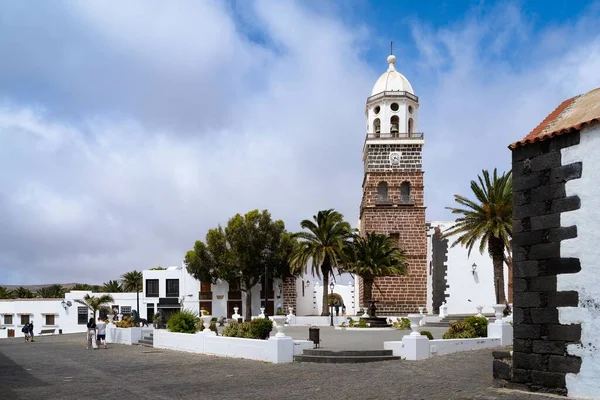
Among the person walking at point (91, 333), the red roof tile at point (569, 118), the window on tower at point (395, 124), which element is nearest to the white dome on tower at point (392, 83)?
the window on tower at point (395, 124)

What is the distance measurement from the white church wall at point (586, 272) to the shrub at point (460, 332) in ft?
33.6

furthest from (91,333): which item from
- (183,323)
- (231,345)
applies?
(231,345)

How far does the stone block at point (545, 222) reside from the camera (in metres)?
9.64

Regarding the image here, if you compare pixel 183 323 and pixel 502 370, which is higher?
pixel 502 370

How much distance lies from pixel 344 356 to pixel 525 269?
7.22m

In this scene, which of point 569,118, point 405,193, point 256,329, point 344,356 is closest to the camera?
point 569,118

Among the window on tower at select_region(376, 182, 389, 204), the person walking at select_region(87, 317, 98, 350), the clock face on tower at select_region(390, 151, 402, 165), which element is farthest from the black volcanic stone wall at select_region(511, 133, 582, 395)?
the clock face on tower at select_region(390, 151, 402, 165)

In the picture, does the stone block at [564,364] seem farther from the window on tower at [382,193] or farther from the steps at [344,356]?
the window on tower at [382,193]

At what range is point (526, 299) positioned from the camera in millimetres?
9969

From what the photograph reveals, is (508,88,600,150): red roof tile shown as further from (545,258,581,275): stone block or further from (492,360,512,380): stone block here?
(492,360,512,380): stone block

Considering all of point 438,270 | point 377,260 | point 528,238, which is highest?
point 528,238

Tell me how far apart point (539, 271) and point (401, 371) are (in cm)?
505

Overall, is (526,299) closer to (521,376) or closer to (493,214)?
(521,376)

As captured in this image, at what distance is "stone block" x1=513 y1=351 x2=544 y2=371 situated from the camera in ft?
31.9
